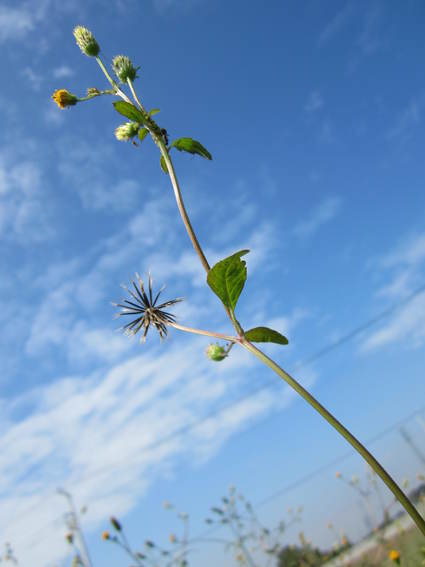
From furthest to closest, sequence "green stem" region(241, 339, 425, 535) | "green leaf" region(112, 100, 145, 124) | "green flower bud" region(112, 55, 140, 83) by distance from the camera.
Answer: "green flower bud" region(112, 55, 140, 83)
"green leaf" region(112, 100, 145, 124)
"green stem" region(241, 339, 425, 535)

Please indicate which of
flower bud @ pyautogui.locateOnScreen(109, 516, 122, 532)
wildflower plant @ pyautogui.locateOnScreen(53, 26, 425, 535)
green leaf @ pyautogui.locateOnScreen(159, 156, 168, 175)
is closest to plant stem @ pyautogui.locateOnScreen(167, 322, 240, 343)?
wildflower plant @ pyautogui.locateOnScreen(53, 26, 425, 535)

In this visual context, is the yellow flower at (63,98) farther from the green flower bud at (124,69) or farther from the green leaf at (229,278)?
the green leaf at (229,278)

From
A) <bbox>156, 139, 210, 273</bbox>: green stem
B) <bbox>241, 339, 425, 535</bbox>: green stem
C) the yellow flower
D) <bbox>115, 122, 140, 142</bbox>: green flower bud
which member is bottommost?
<bbox>241, 339, 425, 535</bbox>: green stem

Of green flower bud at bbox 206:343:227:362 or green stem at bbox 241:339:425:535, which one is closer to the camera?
green stem at bbox 241:339:425:535

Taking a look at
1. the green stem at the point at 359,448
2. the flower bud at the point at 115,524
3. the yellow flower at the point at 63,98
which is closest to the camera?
the green stem at the point at 359,448

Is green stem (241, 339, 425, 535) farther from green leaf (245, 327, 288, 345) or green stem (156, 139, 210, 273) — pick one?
green stem (156, 139, 210, 273)

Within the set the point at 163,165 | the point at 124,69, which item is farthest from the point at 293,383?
the point at 124,69

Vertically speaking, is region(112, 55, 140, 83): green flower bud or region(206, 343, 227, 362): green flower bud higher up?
region(112, 55, 140, 83): green flower bud

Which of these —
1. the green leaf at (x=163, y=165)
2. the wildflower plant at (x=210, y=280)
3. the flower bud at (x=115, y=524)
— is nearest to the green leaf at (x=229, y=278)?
the wildflower plant at (x=210, y=280)
